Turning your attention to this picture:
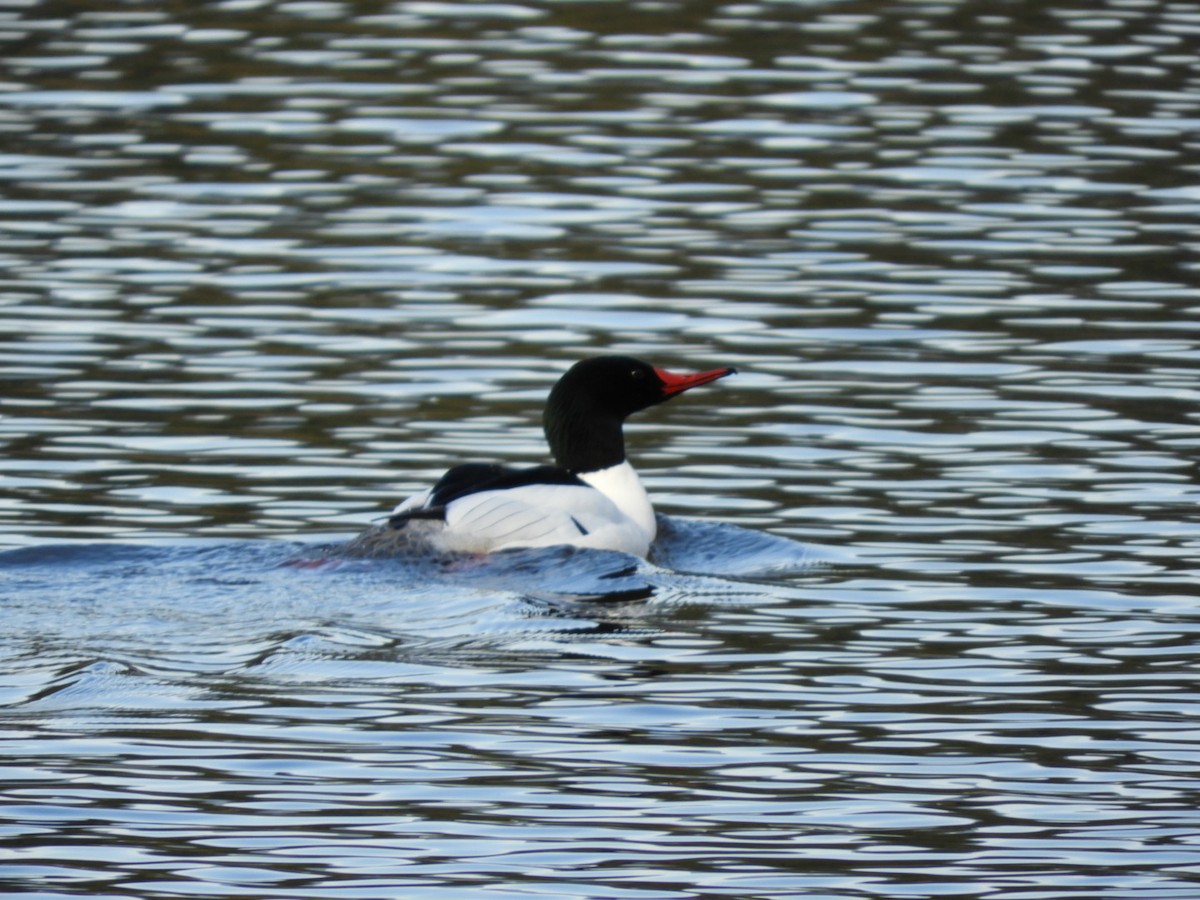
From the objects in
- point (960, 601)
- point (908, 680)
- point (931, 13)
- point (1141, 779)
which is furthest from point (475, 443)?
point (931, 13)

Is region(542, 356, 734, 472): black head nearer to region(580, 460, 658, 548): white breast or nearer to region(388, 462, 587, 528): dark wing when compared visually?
region(580, 460, 658, 548): white breast

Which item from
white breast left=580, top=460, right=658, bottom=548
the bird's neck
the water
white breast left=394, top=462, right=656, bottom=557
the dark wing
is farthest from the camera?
the bird's neck

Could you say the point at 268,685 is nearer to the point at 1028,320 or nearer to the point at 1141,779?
the point at 1141,779

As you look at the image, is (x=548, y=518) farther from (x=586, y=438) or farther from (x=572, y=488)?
(x=586, y=438)

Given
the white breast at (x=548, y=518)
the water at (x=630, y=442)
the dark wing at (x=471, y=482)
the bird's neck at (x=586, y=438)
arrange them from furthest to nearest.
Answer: the bird's neck at (x=586, y=438) → the white breast at (x=548, y=518) → the dark wing at (x=471, y=482) → the water at (x=630, y=442)

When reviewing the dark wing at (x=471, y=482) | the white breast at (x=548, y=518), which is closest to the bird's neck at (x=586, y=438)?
the white breast at (x=548, y=518)

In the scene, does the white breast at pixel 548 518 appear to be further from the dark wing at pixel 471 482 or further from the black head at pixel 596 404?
the black head at pixel 596 404

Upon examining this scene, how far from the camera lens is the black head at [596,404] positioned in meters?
11.5

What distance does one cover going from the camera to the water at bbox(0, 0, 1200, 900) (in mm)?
6961

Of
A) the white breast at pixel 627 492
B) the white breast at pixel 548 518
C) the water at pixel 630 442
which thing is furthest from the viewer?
the white breast at pixel 627 492

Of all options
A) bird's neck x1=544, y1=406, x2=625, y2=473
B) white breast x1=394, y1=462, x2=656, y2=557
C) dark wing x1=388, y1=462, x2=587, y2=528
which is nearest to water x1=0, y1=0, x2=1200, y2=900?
white breast x1=394, y1=462, x2=656, y2=557

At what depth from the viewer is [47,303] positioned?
1505 cm

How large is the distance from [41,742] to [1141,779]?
11.3ft

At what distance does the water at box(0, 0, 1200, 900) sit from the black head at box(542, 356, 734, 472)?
0.55 m
